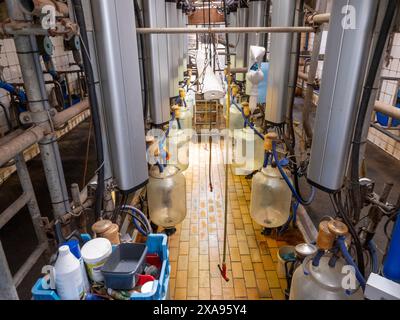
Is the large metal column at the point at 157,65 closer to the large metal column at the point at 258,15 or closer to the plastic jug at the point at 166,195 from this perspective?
the plastic jug at the point at 166,195

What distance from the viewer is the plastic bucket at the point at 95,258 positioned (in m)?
1.21

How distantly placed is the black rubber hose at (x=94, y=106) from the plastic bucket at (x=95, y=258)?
0.48 meters

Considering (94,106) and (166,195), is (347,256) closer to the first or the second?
(94,106)

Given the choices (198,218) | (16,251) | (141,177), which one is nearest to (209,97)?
(141,177)

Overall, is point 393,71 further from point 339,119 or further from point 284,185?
point 339,119

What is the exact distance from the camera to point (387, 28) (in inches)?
52.2

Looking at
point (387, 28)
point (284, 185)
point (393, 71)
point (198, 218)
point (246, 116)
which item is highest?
point (387, 28)

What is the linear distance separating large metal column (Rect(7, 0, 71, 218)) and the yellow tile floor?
1.44m

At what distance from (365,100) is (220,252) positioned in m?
2.04

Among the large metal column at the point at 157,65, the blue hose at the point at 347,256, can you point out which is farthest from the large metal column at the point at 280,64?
the blue hose at the point at 347,256

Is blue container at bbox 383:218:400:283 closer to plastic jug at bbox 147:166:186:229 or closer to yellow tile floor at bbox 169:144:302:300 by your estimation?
yellow tile floor at bbox 169:144:302:300

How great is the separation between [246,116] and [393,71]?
3.09 metres

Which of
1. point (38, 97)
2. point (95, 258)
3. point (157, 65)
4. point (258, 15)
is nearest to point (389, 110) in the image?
point (95, 258)
